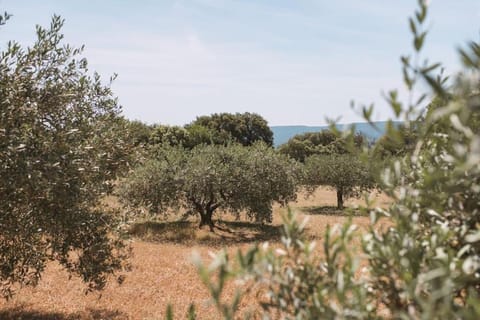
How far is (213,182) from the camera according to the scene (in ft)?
105

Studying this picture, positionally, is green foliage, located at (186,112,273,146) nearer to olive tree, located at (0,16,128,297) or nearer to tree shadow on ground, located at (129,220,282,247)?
tree shadow on ground, located at (129,220,282,247)

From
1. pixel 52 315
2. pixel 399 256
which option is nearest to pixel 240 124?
pixel 52 315

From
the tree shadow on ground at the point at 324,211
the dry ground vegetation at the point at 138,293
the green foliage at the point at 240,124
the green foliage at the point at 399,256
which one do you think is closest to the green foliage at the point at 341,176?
the tree shadow on ground at the point at 324,211

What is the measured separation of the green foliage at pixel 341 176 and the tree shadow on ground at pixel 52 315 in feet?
127

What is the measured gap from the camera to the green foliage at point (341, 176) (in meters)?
51.4

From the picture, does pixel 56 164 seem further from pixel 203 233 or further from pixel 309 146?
pixel 309 146

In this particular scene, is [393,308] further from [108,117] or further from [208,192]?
[208,192]

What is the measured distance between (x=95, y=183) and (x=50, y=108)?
2.13 metres

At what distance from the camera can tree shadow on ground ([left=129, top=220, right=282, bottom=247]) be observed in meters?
31.0

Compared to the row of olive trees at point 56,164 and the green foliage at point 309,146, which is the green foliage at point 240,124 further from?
the row of olive trees at point 56,164

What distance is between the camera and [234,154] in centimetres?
3509

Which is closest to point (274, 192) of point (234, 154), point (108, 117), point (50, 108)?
point (234, 154)

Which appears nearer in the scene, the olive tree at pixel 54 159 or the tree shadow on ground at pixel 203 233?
the olive tree at pixel 54 159

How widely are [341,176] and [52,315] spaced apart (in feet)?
138
